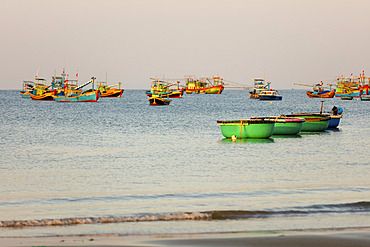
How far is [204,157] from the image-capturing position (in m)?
33.4

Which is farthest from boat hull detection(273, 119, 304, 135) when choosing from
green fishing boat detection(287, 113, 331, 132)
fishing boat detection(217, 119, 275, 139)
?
green fishing boat detection(287, 113, 331, 132)

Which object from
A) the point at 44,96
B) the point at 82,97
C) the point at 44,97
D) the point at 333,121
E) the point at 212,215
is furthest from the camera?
the point at 44,97

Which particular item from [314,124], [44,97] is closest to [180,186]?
[314,124]

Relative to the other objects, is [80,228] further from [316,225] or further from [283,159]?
[283,159]

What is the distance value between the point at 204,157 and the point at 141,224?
18.2 metres

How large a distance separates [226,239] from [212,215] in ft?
10.9

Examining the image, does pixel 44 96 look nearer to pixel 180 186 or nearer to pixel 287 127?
pixel 287 127

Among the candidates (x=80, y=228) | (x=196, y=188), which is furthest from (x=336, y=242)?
(x=196, y=188)

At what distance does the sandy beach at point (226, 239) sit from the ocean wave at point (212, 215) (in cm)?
187

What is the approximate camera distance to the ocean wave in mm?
15344

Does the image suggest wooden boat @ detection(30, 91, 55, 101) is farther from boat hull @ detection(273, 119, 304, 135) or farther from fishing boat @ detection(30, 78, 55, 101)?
boat hull @ detection(273, 119, 304, 135)

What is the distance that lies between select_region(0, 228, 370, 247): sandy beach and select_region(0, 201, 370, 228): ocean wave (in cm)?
187

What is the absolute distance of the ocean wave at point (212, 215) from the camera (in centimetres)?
1534

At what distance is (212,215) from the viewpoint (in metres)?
16.2
